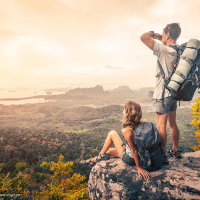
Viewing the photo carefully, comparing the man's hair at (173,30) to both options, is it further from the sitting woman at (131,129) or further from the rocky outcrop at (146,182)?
the rocky outcrop at (146,182)

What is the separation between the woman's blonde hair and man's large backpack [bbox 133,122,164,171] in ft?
0.40

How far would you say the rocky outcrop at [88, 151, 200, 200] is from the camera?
86.0 inches

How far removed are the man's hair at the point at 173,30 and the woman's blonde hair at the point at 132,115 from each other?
1.52 meters

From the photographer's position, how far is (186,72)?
236 cm

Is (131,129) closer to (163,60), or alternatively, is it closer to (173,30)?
(163,60)

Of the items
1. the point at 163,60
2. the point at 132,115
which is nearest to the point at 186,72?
the point at 163,60

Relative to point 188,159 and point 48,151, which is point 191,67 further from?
point 48,151

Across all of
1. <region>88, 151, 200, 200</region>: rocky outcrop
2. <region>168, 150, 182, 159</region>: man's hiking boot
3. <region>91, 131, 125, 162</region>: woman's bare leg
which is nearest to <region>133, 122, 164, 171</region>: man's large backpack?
<region>88, 151, 200, 200</region>: rocky outcrop

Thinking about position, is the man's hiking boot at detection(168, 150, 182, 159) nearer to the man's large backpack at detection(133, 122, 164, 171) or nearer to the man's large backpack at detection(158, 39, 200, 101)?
the man's large backpack at detection(133, 122, 164, 171)

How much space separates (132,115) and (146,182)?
3.87ft

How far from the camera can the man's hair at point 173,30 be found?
260cm

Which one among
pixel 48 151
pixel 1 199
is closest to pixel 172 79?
pixel 1 199

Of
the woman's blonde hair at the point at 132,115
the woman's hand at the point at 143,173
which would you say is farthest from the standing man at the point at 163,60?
the woman's hand at the point at 143,173

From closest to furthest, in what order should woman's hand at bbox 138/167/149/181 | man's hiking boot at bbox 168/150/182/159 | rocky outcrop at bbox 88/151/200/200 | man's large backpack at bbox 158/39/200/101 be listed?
rocky outcrop at bbox 88/151/200/200 < man's large backpack at bbox 158/39/200/101 < woman's hand at bbox 138/167/149/181 < man's hiking boot at bbox 168/150/182/159
